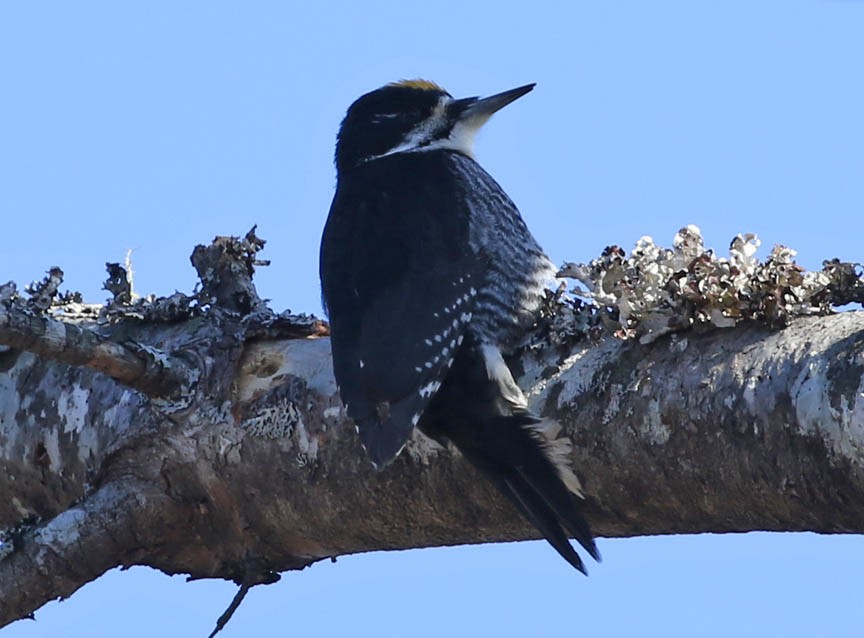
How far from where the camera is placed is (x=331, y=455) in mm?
3264

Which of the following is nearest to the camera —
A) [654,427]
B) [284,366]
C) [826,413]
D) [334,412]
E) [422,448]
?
[826,413]

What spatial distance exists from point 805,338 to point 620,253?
26.4 inches

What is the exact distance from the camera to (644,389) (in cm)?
279

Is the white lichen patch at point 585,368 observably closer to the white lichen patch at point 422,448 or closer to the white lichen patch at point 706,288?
the white lichen patch at point 706,288

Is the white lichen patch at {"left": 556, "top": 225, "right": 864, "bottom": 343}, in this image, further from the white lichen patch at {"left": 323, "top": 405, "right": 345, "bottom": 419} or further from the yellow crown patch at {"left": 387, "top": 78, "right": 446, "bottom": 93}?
the yellow crown patch at {"left": 387, "top": 78, "right": 446, "bottom": 93}

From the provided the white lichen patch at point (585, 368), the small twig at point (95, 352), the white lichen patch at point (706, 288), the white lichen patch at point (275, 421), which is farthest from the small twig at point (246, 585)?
the white lichen patch at point (706, 288)

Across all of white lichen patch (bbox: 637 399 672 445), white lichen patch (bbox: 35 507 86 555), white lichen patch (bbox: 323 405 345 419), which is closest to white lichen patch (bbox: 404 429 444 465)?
white lichen patch (bbox: 323 405 345 419)

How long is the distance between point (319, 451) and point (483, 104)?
1940mm

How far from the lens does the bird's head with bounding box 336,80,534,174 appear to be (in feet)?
15.8

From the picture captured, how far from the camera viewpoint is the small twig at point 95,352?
2.93m

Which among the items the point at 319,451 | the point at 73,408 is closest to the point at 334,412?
→ the point at 319,451

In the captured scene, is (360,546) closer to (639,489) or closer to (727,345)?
(639,489)

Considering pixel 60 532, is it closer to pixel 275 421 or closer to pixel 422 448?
pixel 275 421

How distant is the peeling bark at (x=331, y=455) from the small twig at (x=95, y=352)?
0.18 feet
